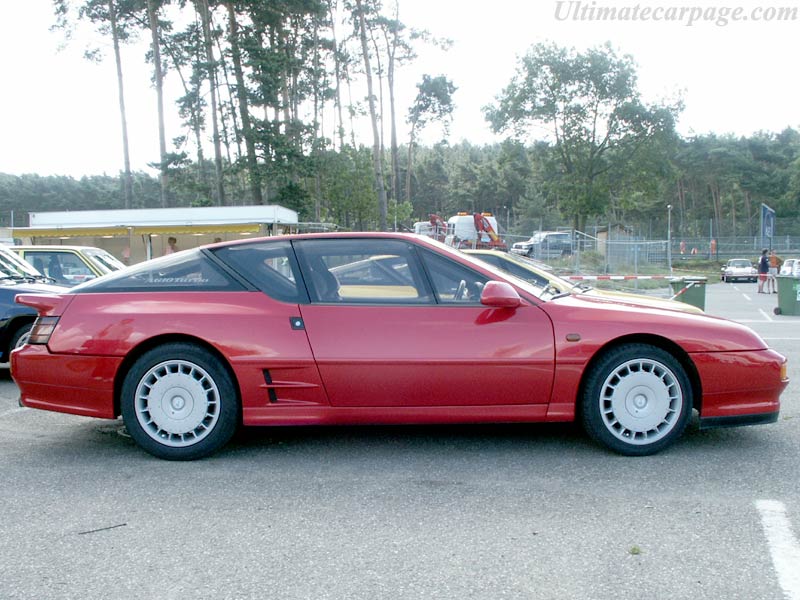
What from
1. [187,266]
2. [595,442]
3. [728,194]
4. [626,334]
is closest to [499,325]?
[626,334]

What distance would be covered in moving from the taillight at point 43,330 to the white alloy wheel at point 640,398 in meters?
3.31

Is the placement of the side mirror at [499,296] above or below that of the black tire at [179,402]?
above

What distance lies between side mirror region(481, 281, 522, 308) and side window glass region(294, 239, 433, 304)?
13.9 inches

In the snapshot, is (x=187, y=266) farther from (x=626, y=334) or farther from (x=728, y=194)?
(x=728, y=194)

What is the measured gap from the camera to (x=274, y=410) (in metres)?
4.38

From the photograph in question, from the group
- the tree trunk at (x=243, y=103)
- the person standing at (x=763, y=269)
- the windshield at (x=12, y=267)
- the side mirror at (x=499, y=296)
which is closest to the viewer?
the side mirror at (x=499, y=296)

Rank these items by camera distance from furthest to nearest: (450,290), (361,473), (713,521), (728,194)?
(728,194) < (450,290) < (361,473) < (713,521)

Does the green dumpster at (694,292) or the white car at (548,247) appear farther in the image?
the white car at (548,247)

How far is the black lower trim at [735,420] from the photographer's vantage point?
4352mm

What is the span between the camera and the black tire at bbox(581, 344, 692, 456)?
432cm

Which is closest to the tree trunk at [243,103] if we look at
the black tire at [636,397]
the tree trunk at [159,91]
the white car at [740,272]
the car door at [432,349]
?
the tree trunk at [159,91]

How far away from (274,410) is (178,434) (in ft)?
1.95

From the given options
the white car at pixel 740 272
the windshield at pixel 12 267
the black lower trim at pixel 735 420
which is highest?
the windshield at pixel 12 267

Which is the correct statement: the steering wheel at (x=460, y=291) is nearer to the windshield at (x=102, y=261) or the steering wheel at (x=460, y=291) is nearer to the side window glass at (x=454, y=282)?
the side window glass at (x=454, y=282)
